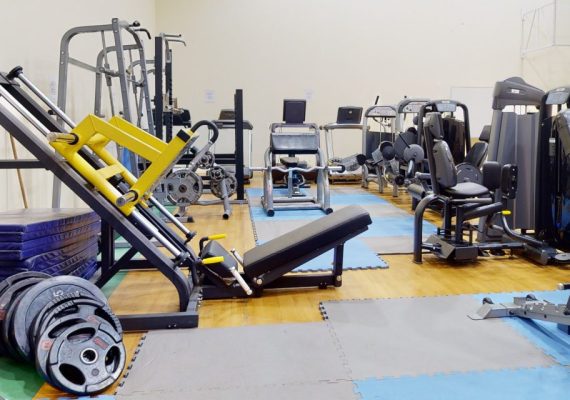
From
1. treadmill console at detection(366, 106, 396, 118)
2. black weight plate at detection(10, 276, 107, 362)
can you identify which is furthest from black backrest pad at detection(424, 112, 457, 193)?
treadmill console at detection(366, 106, 396, 118)

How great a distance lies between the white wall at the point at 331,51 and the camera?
31.2ft

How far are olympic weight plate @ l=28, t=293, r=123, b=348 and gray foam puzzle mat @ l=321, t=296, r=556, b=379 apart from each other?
108 cm

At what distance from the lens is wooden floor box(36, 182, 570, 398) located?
105 inches

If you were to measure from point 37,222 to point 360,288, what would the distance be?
194 cm

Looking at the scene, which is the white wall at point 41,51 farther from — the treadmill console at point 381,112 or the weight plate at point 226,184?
the treadmill console at point 381,112

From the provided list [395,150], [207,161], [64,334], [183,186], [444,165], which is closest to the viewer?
[64,334]

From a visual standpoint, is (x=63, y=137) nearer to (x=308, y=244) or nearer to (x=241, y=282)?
(x=241, y=282)

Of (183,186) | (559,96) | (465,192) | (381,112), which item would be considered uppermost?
(381,112)

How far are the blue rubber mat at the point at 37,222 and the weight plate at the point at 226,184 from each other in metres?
2.64

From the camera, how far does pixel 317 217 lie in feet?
17.7

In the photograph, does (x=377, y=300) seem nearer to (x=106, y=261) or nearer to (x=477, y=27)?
(x=106, y=261)

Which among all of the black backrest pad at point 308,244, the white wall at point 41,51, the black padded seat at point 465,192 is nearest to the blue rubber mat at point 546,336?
the black backrest pad at point 308,244

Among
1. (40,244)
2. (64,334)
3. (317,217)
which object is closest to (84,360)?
(64,334)

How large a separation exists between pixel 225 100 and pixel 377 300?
748cm
